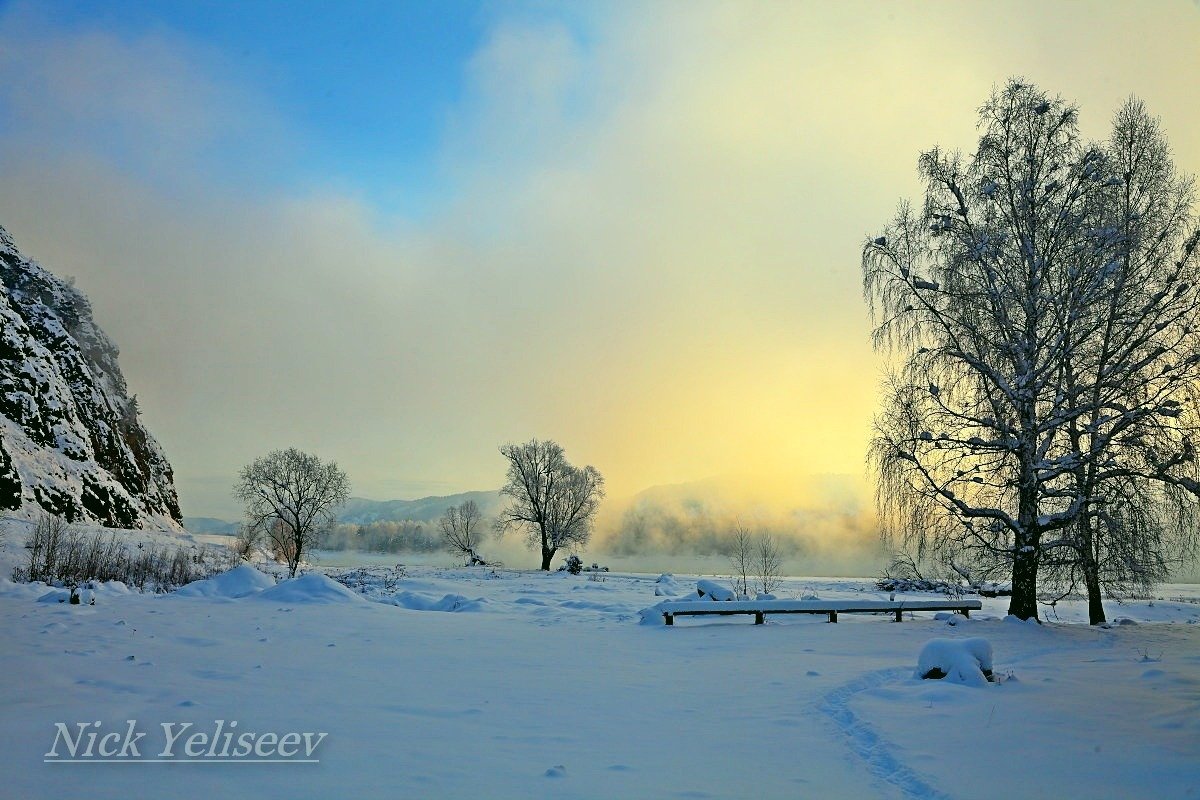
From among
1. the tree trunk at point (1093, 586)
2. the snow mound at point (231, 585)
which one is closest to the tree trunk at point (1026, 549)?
the tree trunk at point (1093, 586)

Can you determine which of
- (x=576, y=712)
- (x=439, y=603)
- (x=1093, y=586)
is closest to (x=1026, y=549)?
(x=1093, y=586)

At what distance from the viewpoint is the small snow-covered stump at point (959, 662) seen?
8.17 metres

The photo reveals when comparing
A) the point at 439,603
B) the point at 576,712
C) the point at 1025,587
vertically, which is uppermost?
the point at 1025,587

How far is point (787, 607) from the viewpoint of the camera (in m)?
17.2

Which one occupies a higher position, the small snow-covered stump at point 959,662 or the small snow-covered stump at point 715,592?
the small snow-covered stump at point 959,662

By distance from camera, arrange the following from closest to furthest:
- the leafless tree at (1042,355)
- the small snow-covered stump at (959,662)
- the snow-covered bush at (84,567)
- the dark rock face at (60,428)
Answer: the small snow-covered stump at (959,662) < the leafless tree at (1042,355) < the snow-covered bush at (84,567) < the dark rock face at (60,428)

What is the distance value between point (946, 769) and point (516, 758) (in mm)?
3163

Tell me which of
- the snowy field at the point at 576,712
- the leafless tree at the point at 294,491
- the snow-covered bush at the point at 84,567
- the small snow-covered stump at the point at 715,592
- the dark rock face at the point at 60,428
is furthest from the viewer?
the leafless tree at the point at 294,491

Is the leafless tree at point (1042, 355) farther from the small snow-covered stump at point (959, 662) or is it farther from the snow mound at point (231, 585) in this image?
the snow mound at point (231, 585)

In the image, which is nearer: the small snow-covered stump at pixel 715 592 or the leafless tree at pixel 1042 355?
the leafless tree at pixel 1042 355

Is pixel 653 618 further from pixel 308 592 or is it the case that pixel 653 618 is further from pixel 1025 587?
pixel 1025 587

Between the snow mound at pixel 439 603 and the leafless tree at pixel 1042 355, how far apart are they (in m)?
11.2

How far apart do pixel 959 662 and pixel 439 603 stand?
1442cm

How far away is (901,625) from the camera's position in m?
16.6
